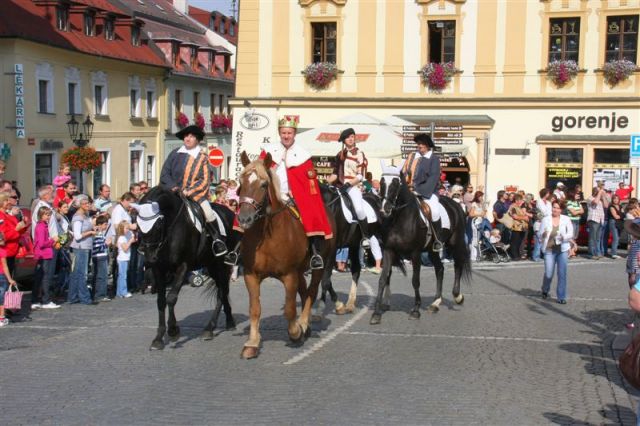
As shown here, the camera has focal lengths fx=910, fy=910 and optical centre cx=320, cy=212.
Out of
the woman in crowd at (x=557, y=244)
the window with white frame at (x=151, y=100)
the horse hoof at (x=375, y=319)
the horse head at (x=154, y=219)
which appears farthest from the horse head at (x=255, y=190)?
the window with white frame at (x=151, y=100)

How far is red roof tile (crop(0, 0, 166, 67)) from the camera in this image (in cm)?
3700

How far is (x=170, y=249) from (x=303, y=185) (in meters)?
1.78

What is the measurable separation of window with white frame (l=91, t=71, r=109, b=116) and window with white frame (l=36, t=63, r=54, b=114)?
4.38m

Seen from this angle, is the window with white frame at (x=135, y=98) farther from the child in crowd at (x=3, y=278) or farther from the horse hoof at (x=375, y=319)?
the horse hoof at (x=375, y=319)

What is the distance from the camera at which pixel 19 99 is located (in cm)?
3653

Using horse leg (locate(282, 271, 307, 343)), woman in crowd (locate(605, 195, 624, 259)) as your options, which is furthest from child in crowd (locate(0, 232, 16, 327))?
woman in crowd (locate(605, 195, 624, 259))

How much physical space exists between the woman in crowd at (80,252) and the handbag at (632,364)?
11.6 metres

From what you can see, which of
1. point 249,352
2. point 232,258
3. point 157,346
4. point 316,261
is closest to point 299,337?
point 249,352

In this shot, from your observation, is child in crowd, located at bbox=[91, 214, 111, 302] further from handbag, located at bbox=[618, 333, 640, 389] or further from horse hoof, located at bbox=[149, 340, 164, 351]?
handbag, located at bbox=[618, 333, 640, 389]

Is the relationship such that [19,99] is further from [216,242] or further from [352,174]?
[216,242]

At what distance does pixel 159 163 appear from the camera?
51344mm

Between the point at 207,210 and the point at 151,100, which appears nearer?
the point at 207,210

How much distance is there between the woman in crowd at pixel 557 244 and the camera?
16.4 m

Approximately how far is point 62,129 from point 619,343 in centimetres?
3293
